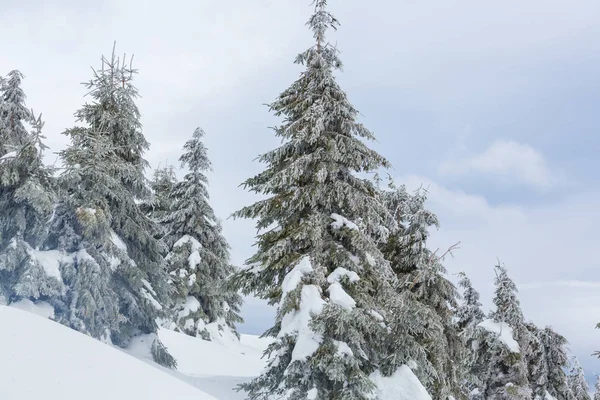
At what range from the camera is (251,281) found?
1238cm

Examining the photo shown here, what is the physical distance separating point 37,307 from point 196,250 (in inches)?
507

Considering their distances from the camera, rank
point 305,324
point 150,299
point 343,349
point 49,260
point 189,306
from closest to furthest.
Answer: point 343,349, point 305,324, point 49,260, point 150,299, point 189,306

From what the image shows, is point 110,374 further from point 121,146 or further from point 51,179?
point 121,146

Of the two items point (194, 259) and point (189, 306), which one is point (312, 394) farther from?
point (189, 306)

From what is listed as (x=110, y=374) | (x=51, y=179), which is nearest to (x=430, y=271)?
(x=110, y=374)

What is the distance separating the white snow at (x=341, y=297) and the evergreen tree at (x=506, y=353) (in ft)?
34.2

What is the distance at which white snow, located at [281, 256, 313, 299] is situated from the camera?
10906mm

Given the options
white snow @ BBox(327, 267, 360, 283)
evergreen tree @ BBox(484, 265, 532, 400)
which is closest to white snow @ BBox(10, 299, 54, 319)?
white snow @ BBox(327, 267, 360, 283)

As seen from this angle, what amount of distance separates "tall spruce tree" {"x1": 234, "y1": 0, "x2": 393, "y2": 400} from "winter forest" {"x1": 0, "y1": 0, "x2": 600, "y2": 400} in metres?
0.04

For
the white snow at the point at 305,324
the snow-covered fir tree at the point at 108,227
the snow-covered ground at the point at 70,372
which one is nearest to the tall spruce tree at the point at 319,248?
the white snow at the point at 305,324

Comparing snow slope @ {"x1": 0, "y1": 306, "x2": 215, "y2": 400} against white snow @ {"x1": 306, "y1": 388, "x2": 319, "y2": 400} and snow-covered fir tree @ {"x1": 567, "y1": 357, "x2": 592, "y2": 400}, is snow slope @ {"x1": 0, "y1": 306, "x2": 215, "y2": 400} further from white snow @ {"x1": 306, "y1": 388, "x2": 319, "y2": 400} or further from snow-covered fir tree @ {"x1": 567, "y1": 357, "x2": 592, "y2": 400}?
snow-covered fir tree @ {"x1": 567, "y1": 357, "x2": 592, "y2": 400}

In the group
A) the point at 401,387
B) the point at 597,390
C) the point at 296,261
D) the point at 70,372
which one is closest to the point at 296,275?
the point at 296,261

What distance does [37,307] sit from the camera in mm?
12758

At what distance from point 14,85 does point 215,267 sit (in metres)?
14.4
